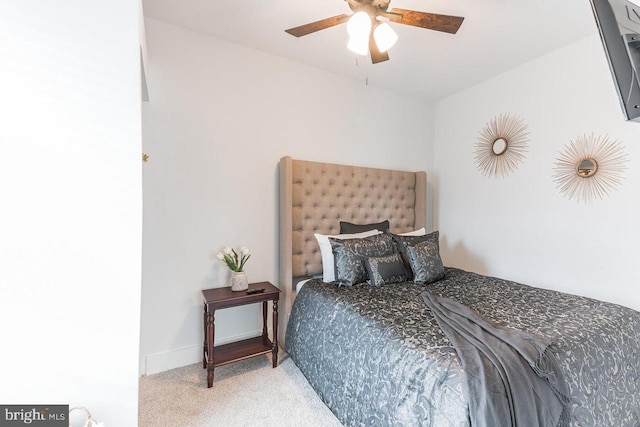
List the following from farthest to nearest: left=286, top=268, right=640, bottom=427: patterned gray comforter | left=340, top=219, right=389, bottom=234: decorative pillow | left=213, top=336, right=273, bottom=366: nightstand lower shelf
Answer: left=340, top=219, right=389, bottom=234: decorative pillow < left=213, top=336, right=273, bottom=366: nightstand lower shelf < left=286, top=268, right=640, bottom=427: patterned gray comforter

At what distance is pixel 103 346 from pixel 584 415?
210 centimetres

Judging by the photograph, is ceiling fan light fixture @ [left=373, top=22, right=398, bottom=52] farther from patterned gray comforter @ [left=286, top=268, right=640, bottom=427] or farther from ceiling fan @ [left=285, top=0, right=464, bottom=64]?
patterned gray comforter @ [left=286, top=268, right=640, bottom=427]

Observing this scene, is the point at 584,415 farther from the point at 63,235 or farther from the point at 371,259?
the point at 63,235

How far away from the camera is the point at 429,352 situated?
1209 mm

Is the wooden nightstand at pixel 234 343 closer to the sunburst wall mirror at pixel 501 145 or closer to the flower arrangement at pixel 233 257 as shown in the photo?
the flower arrangement at pixel 233 257

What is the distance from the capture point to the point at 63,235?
3.51 ft

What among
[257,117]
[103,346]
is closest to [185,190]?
[257,117]

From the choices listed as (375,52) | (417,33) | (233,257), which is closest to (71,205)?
(233,257)

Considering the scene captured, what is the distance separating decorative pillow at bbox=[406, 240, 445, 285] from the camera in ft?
7.38

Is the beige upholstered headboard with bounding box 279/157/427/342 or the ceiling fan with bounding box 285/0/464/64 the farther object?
the beige upholstered headboard with bounding box 279/157/427/342

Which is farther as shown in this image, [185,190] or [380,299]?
[185,190]

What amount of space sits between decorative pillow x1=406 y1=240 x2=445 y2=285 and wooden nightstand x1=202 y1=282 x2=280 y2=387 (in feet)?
3.84

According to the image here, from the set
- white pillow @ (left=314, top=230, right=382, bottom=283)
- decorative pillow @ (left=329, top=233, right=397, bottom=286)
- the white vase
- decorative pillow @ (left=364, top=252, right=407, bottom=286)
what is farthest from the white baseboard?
decorative pillow @ (left=364, top=252, right=407, bottom=286)

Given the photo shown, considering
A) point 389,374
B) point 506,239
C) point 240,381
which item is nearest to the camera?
point 389,374
